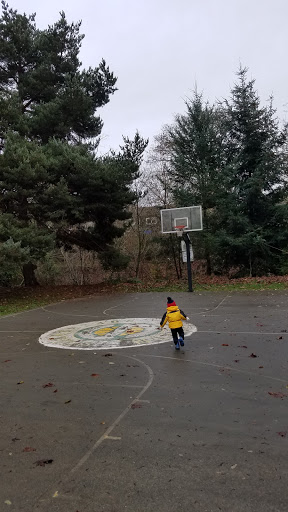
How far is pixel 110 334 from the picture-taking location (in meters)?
8.53

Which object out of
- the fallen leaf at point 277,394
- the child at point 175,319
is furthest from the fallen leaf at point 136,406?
the child at point 175,319

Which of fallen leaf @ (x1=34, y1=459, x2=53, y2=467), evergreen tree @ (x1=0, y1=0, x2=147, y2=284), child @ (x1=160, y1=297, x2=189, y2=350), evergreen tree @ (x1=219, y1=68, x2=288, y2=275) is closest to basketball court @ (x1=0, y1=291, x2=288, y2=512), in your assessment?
fallen leaf @ (x1=34, y1=459, x2=53, y2=467)

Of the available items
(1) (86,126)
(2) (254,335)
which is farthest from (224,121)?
(2) (254,335)

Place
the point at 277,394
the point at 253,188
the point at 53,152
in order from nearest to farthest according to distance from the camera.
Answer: the point at 277,394, the point at 53,152, the point at 253,188

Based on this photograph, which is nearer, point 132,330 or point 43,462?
point 43,462

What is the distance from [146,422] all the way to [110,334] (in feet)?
15.4

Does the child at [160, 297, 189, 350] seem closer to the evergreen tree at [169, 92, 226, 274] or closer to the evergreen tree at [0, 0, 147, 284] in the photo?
the evergreen tree at [0, 0, 147, 284]

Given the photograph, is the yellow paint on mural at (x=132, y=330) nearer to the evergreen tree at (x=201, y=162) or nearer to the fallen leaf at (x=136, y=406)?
the fallen leaf at (x=136, y=406)

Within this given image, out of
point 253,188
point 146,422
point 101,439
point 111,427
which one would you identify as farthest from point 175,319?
point 253,188

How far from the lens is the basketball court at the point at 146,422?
2.74m

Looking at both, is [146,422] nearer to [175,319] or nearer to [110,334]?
[175,319]

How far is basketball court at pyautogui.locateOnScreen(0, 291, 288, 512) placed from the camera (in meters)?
2.74

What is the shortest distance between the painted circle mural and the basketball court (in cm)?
7

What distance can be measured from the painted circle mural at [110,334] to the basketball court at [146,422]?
0.07 meters
